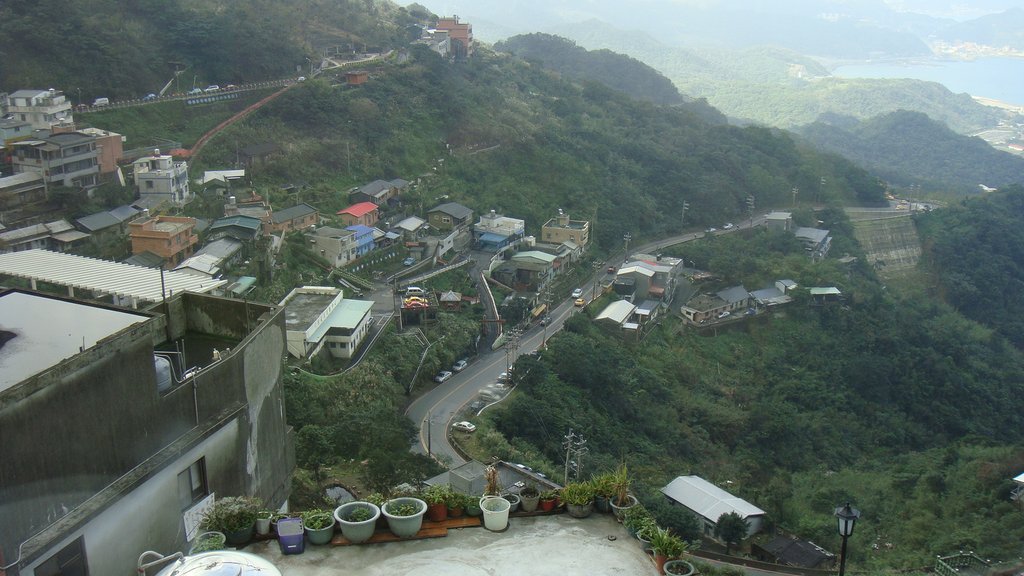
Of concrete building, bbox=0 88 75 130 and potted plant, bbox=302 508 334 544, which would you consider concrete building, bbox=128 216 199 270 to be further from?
potted plant, bbox=302 508 334 544

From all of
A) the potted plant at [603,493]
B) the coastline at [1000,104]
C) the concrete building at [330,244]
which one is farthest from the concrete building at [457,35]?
the coastline at [1000,104]

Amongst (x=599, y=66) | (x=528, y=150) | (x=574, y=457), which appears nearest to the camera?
(x=574, y=457)

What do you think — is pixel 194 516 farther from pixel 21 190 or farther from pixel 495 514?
pixel 21 190

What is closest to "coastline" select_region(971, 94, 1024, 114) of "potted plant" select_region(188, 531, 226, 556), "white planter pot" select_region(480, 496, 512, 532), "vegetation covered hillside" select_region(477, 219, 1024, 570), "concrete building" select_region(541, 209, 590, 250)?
"vegetation covered hillside" select_region(477, 219, 1024, 570)

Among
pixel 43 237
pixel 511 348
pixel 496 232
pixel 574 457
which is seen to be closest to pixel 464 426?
pixel 574 457

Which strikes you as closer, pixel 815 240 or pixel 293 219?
pixel 293 219

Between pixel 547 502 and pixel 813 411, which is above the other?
pixel 547 502
